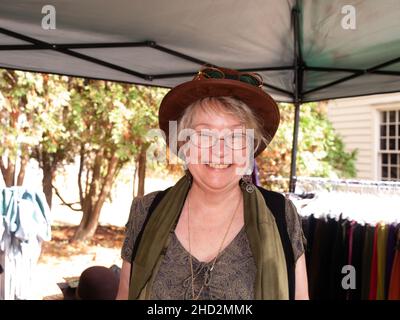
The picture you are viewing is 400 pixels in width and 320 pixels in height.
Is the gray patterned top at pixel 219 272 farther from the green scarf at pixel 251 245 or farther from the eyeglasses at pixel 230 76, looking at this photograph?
the eyeglasses at pixel 230 76

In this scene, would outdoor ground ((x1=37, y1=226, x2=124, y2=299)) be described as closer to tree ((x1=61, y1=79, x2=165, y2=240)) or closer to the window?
tree ((x1=61, y1=79, x2=165, y2=240))

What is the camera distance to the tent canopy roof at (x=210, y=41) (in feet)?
8.79

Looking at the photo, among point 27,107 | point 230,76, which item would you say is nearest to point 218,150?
point 230,76

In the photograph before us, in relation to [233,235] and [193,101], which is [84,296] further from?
[193,101]

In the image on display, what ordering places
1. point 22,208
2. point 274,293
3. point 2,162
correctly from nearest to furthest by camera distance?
point 274,293
point 22,208
point 2,162

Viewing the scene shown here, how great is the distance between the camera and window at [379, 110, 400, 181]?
33.4 ft

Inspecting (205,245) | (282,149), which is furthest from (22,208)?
(282,149)

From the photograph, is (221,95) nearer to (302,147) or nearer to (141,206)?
(141,206)

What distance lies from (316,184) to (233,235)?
3505 mm

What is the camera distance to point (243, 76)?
1692 millimetres

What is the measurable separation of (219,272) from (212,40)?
220 centimetres

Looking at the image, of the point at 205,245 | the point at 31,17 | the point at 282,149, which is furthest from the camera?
the point at 282,149

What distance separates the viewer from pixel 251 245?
161 centimetres

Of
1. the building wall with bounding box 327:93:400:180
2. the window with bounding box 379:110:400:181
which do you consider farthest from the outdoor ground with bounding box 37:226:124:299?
the window with bounding box 379:110:400:181
